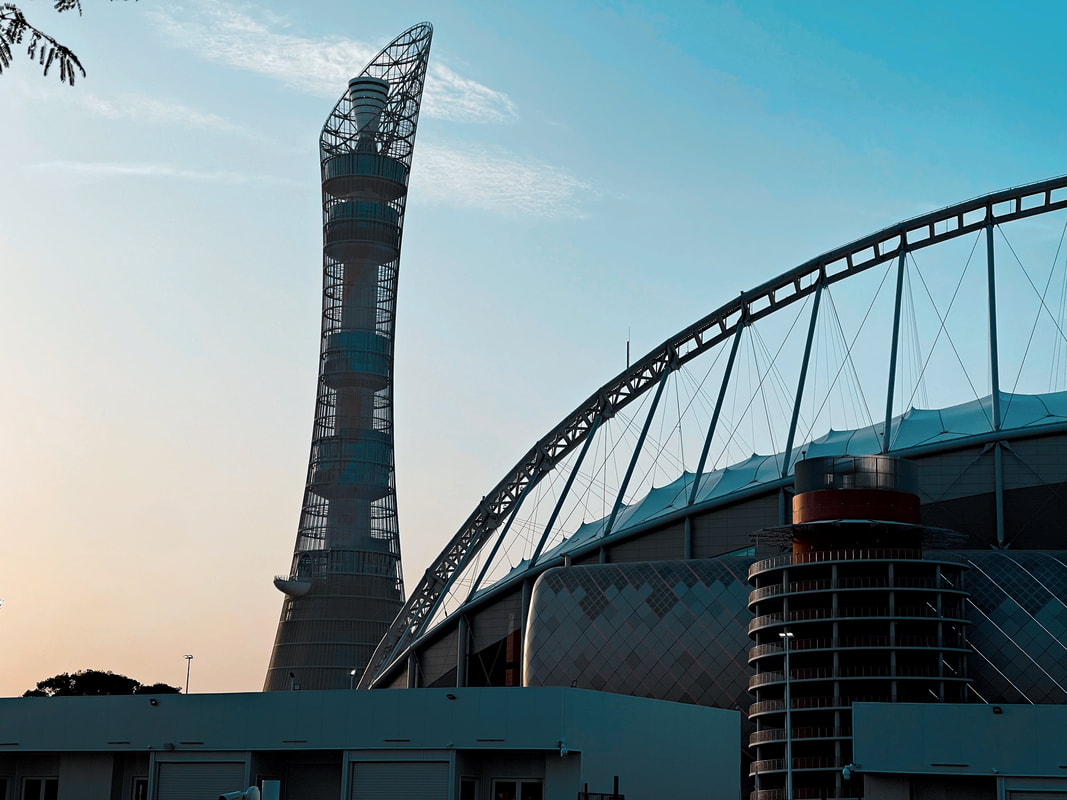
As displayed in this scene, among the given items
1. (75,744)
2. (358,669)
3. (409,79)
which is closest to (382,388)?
(358,669)

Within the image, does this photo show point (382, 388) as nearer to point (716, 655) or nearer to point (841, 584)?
point (716, 655)

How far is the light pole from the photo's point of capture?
82.6 metres

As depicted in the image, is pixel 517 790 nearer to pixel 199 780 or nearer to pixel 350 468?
pixel 199 780

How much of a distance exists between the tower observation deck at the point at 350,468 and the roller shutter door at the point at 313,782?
71.7 meters

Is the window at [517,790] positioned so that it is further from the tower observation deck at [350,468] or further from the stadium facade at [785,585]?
the tower observation deck at [350,468]

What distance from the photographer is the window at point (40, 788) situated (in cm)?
6450

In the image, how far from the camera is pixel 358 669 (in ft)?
443

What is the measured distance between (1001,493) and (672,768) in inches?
1625

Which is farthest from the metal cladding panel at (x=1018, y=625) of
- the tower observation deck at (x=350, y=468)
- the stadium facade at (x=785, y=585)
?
the tower observation deck at (x=350, y=468)

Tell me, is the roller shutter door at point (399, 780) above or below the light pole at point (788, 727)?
below

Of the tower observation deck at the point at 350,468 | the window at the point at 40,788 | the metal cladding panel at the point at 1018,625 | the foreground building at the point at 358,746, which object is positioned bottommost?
the window at the point at 40,788

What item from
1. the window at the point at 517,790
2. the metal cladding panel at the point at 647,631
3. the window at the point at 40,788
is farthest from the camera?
the metal cladding panel at the point at 647,631

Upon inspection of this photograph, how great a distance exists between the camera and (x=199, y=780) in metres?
60.7

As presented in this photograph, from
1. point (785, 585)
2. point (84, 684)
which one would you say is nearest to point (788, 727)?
point (785, 585)
